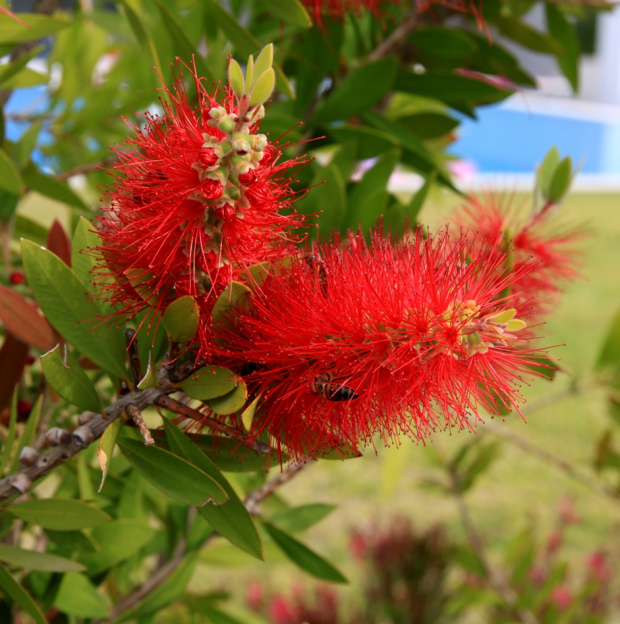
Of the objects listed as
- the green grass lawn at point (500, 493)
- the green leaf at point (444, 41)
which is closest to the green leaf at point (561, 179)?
the green leaf at point (444, 41)

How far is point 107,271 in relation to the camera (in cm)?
43

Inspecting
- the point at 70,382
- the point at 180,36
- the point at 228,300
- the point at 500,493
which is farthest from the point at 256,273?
the point at 500,493

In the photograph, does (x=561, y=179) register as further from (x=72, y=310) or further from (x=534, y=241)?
(x=72, y=310)

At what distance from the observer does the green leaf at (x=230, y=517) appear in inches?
15.4

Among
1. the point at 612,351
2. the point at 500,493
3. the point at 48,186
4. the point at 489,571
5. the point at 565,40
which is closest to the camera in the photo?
the point at 48,186

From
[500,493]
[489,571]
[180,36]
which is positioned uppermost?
[180,36]

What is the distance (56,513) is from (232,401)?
15 centimetres

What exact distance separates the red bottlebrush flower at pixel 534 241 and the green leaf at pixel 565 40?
0.32 meters

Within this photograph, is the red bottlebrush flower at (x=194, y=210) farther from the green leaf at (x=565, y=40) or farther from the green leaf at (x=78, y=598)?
the green leaf at (x=565, y=40)

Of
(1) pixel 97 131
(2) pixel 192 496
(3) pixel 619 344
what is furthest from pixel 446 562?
(2) pixel 192 496

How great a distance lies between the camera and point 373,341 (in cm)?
37

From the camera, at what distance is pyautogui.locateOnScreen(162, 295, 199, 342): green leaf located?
1.16 feet

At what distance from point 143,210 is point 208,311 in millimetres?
62

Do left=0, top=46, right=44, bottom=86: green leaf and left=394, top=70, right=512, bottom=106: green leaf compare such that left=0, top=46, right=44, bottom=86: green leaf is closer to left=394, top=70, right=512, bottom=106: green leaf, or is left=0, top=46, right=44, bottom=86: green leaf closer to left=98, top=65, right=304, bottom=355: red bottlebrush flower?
left=98, top=65, right=304, bottom=355: red bottlebrush flower
